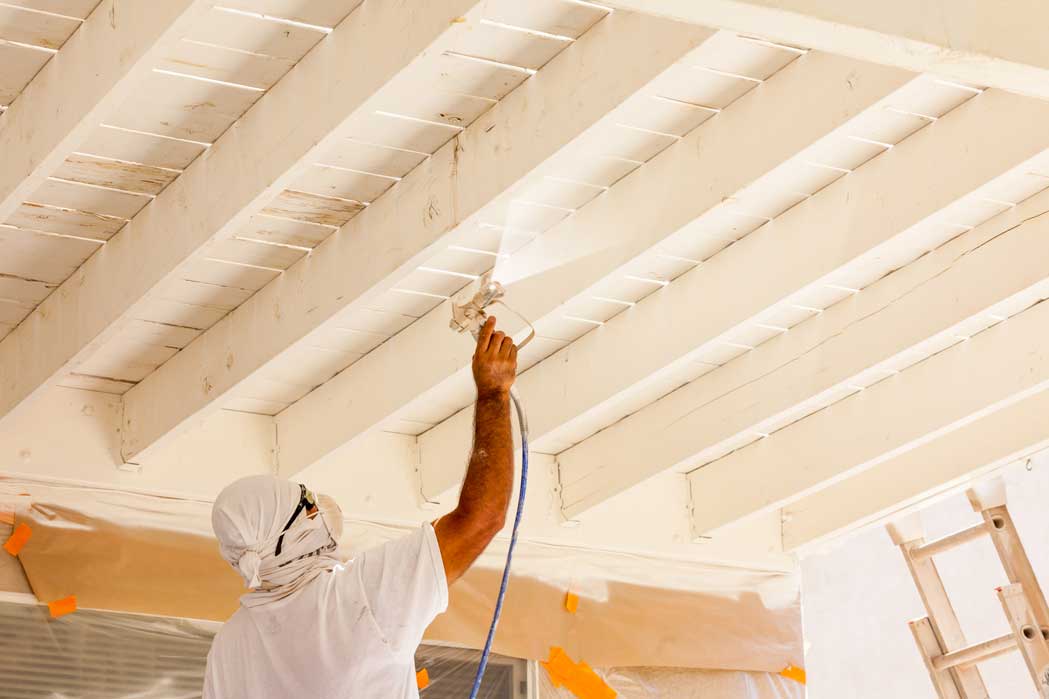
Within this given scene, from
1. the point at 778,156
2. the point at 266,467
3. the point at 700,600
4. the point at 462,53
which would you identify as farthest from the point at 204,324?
the point at 700,600

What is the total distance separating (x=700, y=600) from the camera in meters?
5.80

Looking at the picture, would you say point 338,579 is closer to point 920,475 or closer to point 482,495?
point 482,495

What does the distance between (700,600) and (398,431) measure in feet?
4.34

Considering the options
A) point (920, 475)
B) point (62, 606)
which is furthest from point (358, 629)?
point (920, 475)

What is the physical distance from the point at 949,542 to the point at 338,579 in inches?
130

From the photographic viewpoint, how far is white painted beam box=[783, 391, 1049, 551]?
5.28m

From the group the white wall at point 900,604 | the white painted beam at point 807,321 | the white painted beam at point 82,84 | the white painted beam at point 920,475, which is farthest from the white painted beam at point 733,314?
the white wall at point 900,604

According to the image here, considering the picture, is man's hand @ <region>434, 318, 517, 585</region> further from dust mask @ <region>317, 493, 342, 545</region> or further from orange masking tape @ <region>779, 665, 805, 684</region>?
orange masking tape @ <region>779, 665, 805, 684</region>

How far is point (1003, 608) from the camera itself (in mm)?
5078

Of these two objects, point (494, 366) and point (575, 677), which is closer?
point (494, 366)

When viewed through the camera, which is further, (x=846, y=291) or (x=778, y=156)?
(x=846, y=291)

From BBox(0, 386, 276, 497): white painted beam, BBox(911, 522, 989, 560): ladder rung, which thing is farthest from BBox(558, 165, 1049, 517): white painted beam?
BBox(0, 386, 276, 497): white painted beam

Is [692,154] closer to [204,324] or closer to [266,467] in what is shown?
[204,324]

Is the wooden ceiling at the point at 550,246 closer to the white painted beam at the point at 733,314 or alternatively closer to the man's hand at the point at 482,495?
the white painted beam at the point at 733,314
